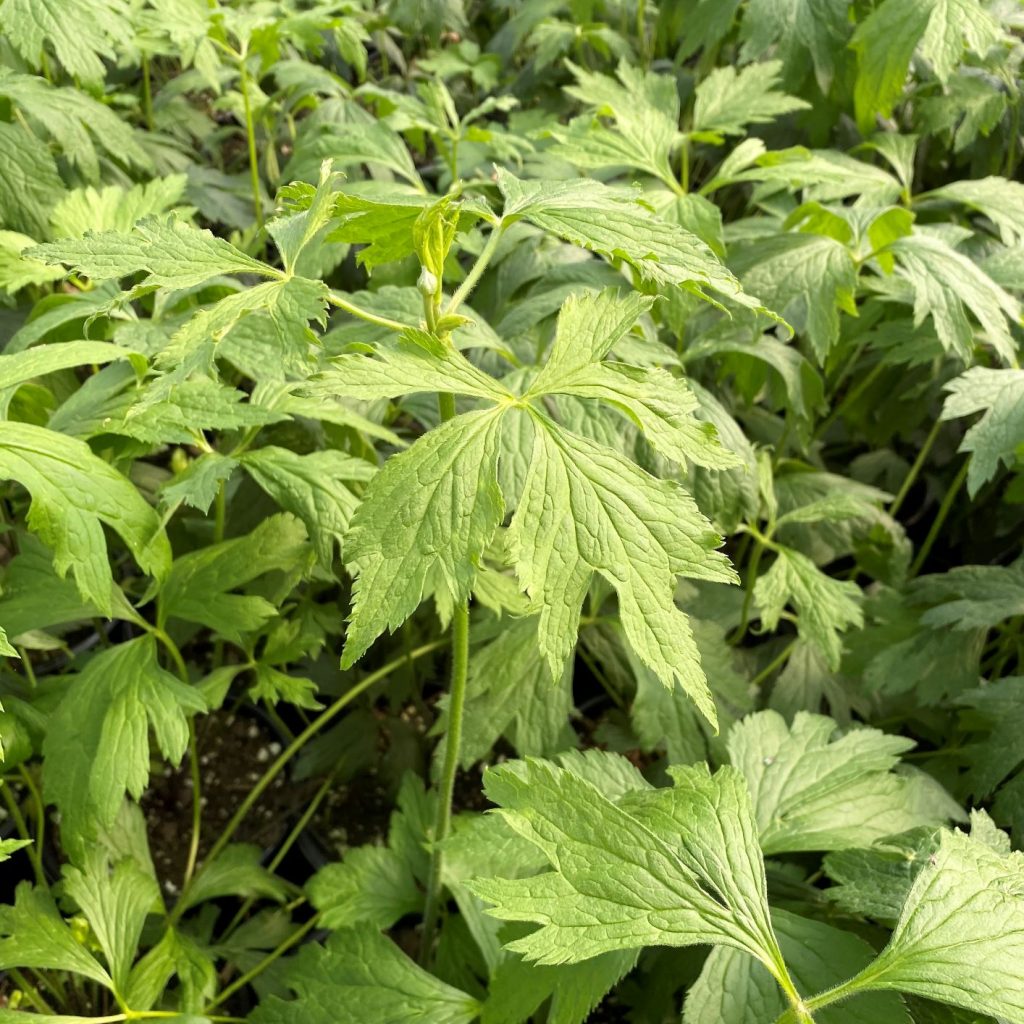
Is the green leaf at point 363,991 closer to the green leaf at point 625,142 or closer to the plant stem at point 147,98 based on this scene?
the green leaf at point 625,142

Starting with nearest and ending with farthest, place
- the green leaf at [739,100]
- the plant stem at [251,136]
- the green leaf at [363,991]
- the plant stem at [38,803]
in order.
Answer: the green leaf at [363,991]
the plant stem at [38,803]
the green leaf at [739,100]
the plant stem at [251,136]

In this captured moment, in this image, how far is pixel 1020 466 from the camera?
1.47m

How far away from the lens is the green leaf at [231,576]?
1.10m

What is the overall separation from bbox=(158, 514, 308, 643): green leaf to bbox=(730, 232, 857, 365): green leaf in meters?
0.73

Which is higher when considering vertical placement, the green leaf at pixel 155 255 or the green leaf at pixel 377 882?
the green leaf at pixel 155 255

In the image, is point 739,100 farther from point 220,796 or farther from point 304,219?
point 220,796

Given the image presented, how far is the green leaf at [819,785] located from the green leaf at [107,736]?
0.63m

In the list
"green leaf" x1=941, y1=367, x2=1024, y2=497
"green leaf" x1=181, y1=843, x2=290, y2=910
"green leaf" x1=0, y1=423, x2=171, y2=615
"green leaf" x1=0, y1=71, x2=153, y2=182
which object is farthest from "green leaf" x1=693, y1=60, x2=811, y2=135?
"green leaf" x1=181, y1=843, x2=290, y2=910

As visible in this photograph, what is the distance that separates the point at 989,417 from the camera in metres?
1.33

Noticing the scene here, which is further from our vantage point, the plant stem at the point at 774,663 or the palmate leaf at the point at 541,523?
the plant stem at the point at 774,663

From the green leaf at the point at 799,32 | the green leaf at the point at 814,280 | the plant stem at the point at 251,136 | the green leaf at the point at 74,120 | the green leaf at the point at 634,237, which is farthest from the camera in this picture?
the green leaf at the point at 799,32

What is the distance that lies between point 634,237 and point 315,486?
471 millimetres

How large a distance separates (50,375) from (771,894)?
46.4 inches

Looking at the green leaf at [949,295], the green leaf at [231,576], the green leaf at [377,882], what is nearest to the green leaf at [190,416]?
the green leaf at [231,576]
